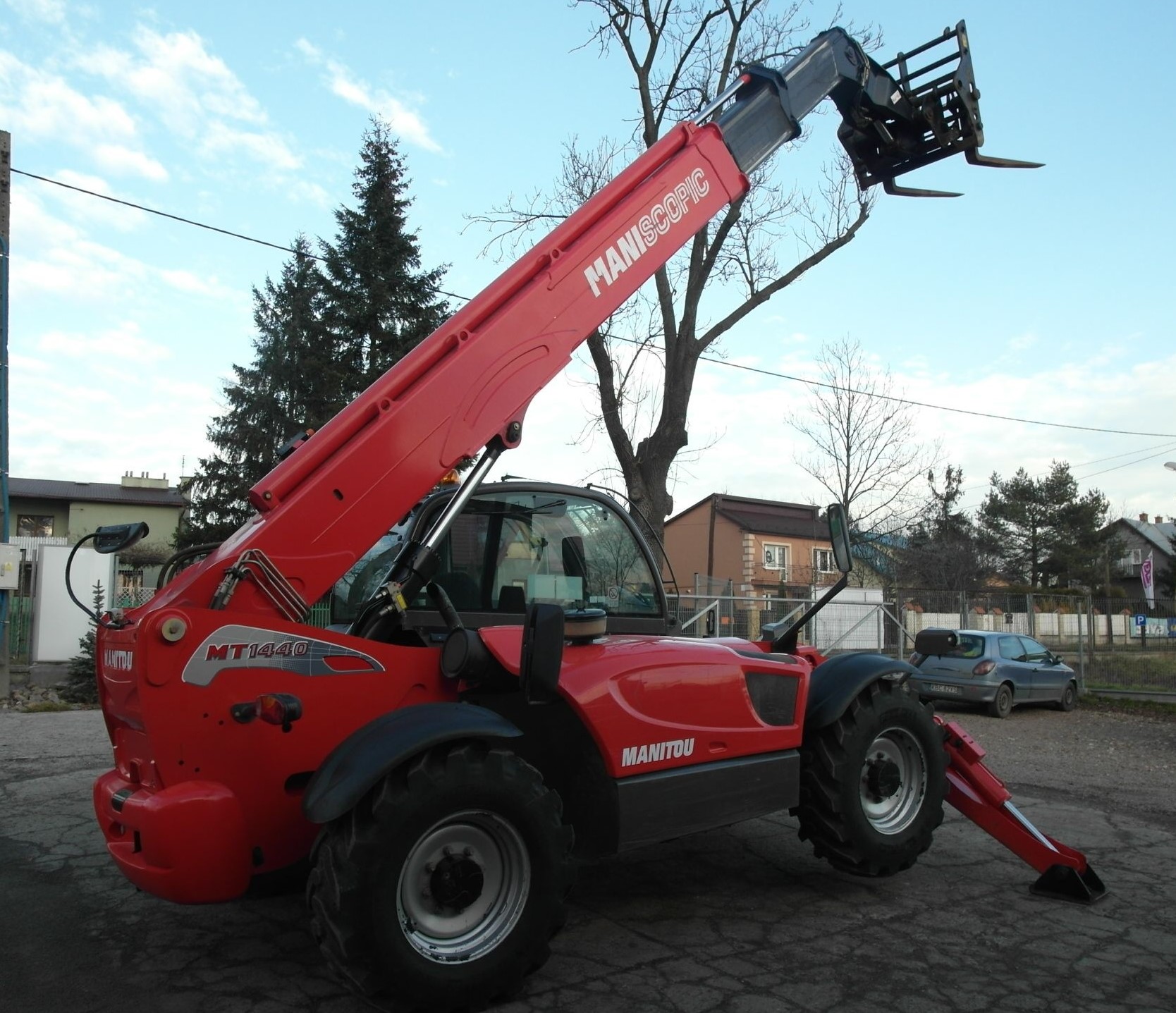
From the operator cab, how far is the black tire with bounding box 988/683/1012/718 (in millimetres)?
11933

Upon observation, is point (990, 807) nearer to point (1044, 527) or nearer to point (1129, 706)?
point (1129, 706)

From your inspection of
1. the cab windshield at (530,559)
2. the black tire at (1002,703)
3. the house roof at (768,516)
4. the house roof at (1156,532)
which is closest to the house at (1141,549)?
the house roof at (1156,532)

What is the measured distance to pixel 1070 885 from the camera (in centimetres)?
521

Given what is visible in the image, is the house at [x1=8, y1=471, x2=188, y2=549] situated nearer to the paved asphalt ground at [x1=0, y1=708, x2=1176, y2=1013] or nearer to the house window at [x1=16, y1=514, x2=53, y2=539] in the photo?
the house window at [x1=16, y1=514, x2=53, y2=539]

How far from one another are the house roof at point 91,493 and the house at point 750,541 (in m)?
27.5

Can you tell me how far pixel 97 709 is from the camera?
1373 centimetres

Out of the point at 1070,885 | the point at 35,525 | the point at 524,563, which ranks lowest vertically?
the point at 1070,885

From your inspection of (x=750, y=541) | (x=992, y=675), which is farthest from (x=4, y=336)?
(x=750, y=541)

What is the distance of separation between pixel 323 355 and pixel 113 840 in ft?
73.3

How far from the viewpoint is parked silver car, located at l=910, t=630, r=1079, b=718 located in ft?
50.7

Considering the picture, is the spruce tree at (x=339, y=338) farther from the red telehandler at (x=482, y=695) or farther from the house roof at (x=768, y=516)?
the house roof at (x=768, y=516)

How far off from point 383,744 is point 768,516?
172 feet

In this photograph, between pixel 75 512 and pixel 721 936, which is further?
pixel 75 512

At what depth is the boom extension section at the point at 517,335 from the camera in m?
3.87
